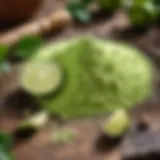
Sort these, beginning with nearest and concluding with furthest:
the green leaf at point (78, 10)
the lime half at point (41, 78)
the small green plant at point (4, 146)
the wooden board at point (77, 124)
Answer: the small green plant at point (4, 146), the wooden board at point (77, 124), the lime half at point (41, 78), the green leaf at point (78, 10)

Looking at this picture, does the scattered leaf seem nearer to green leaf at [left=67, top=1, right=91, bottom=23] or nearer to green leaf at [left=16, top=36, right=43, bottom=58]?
green leaf at [left=16, top=36, right=43, bottom=58]

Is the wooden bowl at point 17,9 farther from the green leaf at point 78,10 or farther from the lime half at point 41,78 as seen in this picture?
the lime half at point 41,78

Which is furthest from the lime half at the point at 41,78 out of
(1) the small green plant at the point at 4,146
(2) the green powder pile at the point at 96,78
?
(1) the small green plant at the point at 4,146

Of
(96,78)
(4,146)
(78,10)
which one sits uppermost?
(78,10)

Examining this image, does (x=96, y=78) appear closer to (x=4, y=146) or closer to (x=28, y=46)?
(x=28, y=46)

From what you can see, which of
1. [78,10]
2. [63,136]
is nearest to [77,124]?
[63,136]

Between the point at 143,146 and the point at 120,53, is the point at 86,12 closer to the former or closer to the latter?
the point at 120,53

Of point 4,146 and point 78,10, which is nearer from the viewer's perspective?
point 4,146
